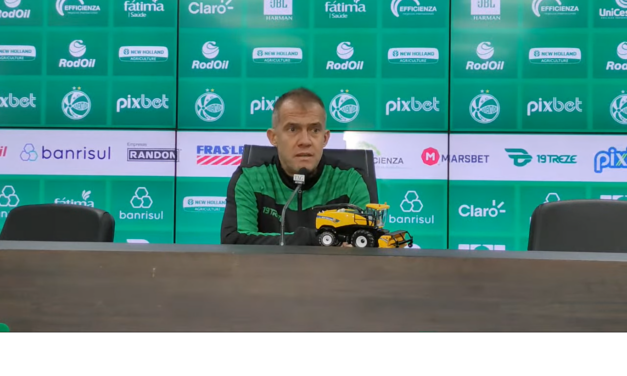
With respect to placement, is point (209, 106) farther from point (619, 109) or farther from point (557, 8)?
point (619, 109)

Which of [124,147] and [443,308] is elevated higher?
[124,147]

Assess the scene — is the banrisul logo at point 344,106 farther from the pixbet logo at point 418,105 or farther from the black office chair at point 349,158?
the black office chair at point 349,158

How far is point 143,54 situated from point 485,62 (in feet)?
6.88

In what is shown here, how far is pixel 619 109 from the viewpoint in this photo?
321 centimetres

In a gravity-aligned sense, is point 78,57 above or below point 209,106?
above

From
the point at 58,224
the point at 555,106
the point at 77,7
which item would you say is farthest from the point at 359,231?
the point at 77,7

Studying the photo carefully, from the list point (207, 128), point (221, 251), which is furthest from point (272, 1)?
point (221, 251)

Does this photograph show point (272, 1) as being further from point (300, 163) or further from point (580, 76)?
point (580, 76)

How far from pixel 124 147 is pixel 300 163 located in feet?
5.57

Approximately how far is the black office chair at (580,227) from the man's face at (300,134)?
2.64 ft

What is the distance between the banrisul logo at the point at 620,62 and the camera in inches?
126

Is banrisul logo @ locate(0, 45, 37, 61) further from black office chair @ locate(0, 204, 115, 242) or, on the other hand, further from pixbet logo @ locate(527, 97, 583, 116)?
pixbet logo @ locate(527, 97, 583, 116)

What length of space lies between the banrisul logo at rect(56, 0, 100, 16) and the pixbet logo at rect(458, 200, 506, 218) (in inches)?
101

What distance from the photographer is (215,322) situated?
2.12 ft
